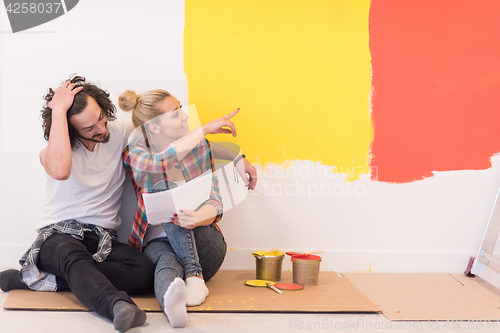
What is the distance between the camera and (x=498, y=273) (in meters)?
1.75

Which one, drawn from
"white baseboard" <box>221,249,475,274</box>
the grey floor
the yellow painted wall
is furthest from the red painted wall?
the grey floor

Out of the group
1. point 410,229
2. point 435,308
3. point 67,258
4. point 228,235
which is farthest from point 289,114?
point 67,258

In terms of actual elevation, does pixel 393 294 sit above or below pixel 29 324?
below

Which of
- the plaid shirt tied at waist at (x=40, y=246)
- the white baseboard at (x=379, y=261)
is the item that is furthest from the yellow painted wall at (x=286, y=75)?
the plaid shirt tied at waist at (x=40, y=246)

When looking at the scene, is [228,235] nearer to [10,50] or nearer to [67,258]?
[67,258]

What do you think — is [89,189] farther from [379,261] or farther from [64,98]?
[379,261]

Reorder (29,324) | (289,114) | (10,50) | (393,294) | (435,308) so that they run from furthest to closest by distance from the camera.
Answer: (289,114) < (10,50) < (393,294) < (435,308) < (29,324)

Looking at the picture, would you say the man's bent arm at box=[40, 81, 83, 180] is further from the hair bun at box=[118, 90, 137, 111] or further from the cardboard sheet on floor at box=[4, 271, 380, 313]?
the cardboard sheet on floor at box=[4, 271, 380, 313]

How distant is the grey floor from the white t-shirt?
1.18ft

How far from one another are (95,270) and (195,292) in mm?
325

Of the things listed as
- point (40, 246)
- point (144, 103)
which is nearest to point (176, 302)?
point (40, 246)

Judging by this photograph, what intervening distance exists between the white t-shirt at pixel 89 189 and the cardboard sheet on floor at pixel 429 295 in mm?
1054

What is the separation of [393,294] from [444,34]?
1.20 metres

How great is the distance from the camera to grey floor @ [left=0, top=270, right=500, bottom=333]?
3.79 ft
